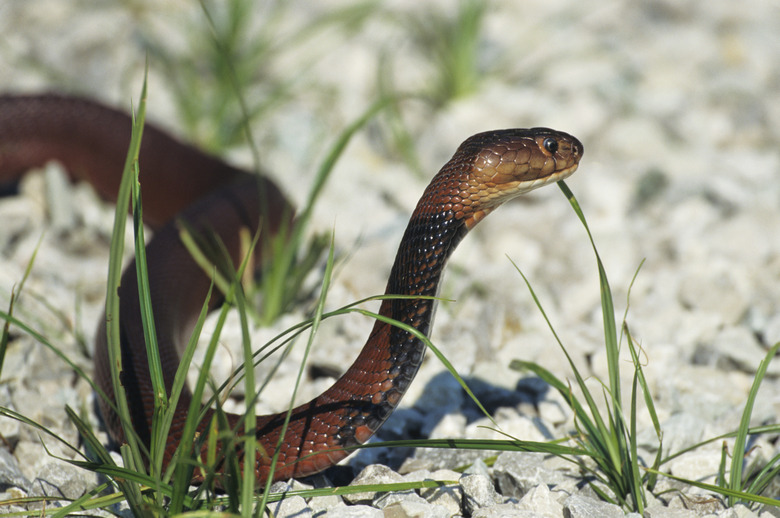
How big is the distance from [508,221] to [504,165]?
Answer: 2251mm

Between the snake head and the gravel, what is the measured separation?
2.75ft

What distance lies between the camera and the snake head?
2.97 meters

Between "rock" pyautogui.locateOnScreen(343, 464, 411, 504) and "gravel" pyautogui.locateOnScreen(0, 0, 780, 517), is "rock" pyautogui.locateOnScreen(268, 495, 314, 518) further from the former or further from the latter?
"rock" pyautogui.locateOnScreen(343, 464, 411, 504)

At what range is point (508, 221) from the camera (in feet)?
17.2

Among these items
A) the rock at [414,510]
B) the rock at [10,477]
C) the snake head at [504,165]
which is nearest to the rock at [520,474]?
the rock at [414,510]

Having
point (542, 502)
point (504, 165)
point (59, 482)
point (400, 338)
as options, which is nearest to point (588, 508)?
point (542, 502)

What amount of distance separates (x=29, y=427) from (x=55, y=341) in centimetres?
77

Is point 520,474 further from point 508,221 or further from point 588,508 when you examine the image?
point 508,221

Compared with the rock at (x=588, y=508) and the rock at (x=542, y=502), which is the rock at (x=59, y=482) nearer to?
the rock at (x=542, y=502)

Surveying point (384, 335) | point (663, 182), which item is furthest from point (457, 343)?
point (663, 182)

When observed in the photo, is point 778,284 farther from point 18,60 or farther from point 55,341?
point 18,60

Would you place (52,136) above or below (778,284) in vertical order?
above

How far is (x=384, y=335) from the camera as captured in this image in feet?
9.45

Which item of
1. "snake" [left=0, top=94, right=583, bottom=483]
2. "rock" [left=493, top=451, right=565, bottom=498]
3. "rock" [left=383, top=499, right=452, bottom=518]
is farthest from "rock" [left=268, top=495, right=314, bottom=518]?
"rock" [left=493, top=451, right=565, bottom=498]
